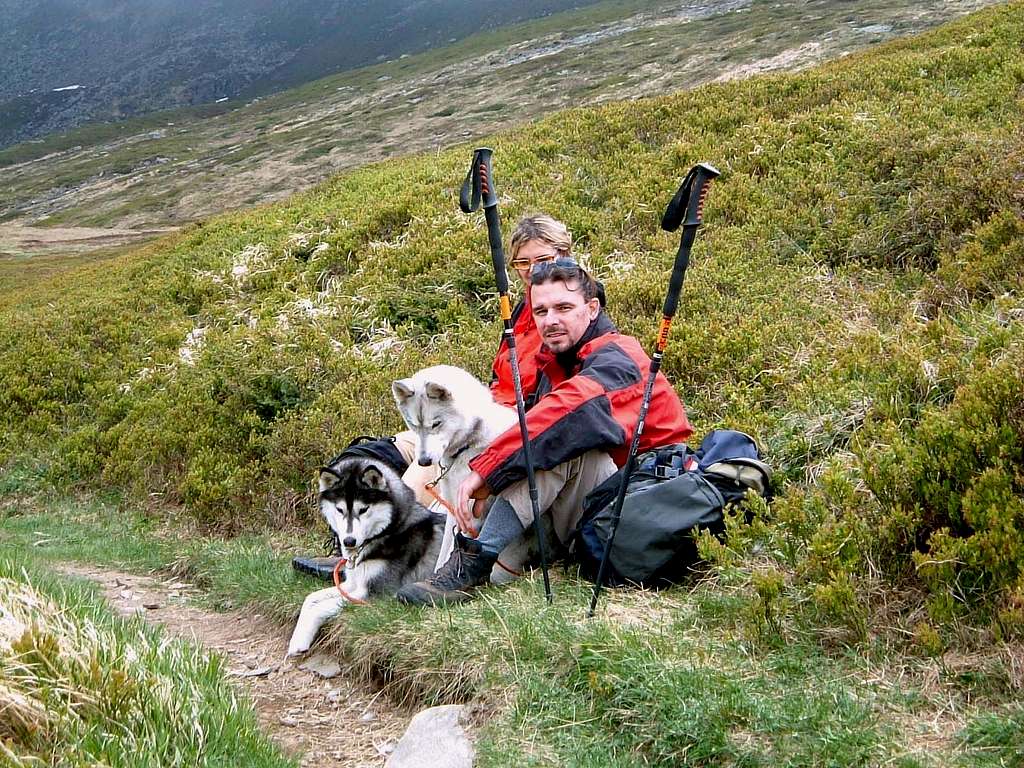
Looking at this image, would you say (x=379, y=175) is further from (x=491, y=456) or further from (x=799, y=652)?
(x=799, y=652)

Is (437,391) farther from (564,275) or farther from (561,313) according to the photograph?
(564,275)

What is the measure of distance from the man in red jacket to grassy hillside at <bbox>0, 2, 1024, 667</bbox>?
1.09 m

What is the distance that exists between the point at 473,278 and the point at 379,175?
913cm

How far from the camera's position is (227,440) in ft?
39.1

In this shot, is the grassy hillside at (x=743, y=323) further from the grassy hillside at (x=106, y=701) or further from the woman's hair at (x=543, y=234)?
the grassy hillside at (x=106, y=701)

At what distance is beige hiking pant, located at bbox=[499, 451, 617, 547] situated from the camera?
5.94 meters

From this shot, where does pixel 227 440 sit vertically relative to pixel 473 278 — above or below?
below

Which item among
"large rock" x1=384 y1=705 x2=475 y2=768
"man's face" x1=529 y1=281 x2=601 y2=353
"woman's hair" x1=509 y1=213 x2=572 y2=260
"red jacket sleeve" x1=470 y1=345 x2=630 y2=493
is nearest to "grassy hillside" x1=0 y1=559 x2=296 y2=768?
"large rock" x1=384 y1=705 x2=475 y2=768

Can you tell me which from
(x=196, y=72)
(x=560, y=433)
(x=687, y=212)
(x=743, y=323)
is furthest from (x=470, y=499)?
(x=196, y=72)

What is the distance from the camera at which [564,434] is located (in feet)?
18.8

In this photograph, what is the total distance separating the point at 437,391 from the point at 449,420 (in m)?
0.28

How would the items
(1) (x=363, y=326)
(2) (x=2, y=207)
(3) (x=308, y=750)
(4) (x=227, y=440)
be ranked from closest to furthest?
(3) (x=308, y=750) → (4) (x=227, y=440) → (1) (x=363, y=326) → (2) (x=2, y=207)

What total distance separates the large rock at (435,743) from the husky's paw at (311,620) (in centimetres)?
179

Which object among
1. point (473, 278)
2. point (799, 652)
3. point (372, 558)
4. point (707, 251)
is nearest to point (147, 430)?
point (473, 278)
